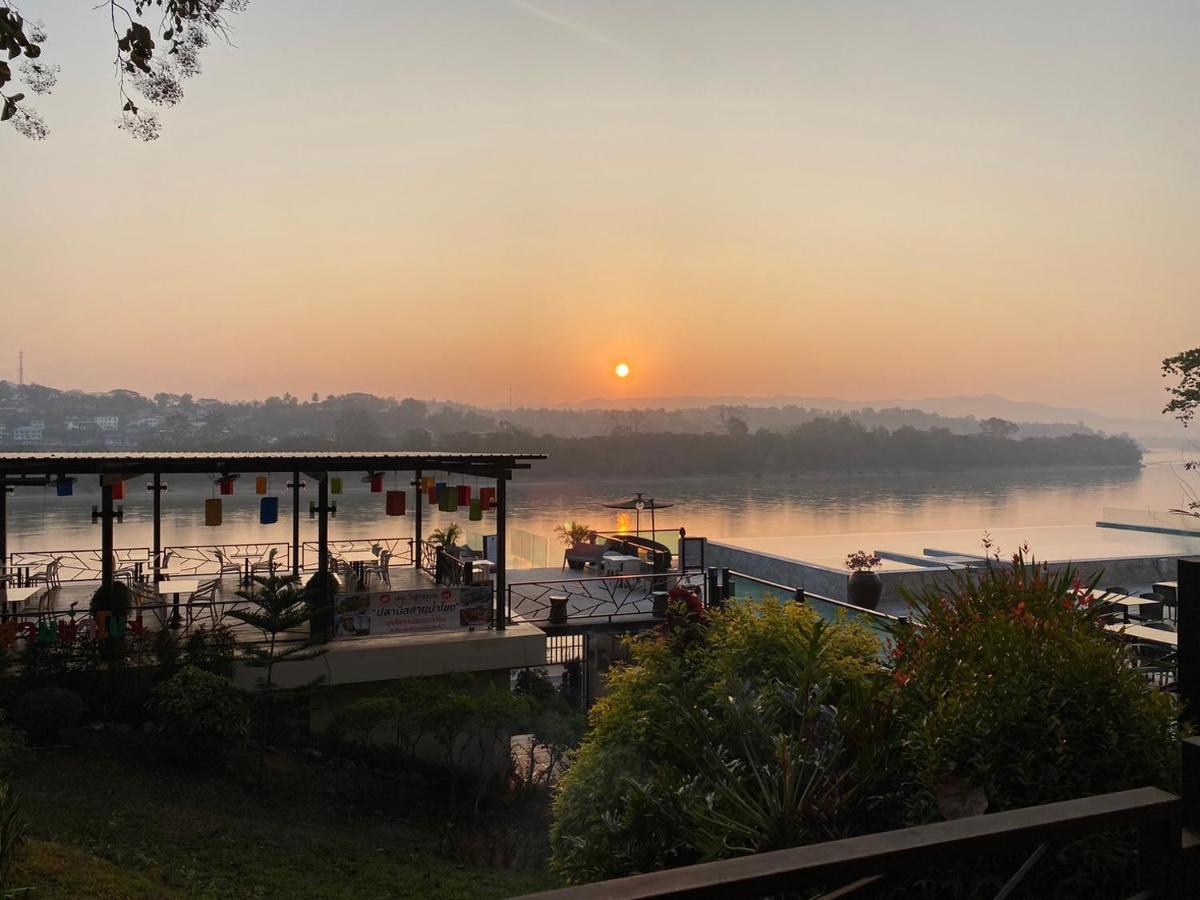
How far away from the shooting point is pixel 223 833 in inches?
323

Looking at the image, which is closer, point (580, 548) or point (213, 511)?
point (213, 511)

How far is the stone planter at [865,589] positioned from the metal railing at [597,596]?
7.62 feet

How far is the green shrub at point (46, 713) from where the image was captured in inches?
353

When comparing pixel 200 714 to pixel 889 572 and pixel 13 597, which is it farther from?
pixel 889 572

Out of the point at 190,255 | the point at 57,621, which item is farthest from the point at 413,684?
the point at 190,255

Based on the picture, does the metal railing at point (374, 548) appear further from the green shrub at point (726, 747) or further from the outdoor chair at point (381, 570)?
the green shrub at point (726, 747)

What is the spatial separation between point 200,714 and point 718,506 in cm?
4547

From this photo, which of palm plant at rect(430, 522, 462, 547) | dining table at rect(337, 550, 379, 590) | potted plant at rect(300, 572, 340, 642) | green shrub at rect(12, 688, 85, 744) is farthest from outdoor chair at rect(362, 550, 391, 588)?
green shrub at rect(12, 688, 85, 744)

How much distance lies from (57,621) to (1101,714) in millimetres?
10938

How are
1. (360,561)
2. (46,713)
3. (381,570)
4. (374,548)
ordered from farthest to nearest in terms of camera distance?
(374,548) → (360,561) → (381,570) → (46,713)

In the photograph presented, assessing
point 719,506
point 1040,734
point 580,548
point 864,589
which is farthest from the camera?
point 719,506

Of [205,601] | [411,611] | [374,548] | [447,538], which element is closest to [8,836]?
[411,611]

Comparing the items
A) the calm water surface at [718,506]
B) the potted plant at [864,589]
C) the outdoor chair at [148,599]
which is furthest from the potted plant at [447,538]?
the calm water surface at [718,506]

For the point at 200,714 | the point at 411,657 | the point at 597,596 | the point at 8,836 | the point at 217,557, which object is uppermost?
the point at 217,557
